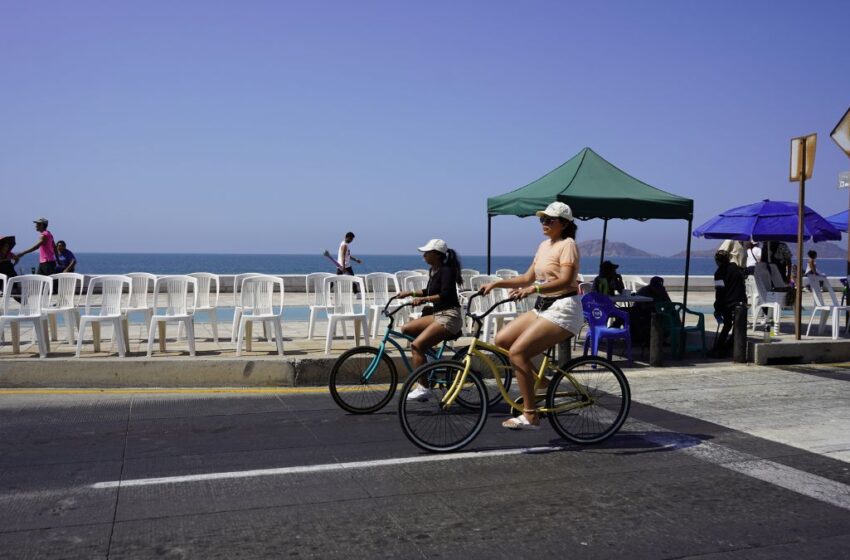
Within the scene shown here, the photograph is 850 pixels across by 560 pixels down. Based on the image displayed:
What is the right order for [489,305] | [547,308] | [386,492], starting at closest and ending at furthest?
[386,492] → [547,308] → [489,305]

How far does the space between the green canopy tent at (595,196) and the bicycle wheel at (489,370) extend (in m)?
5.02

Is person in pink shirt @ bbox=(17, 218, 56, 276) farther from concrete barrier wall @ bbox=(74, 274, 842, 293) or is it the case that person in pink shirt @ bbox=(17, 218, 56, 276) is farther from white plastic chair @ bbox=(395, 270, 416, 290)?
concrete barrier wall @ bbox=(74, 274, 842, 293)

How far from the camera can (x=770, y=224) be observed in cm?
1555

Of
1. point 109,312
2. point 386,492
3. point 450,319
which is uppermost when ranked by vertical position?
point 450,319

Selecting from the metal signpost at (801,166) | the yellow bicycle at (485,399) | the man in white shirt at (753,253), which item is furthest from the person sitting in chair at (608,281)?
the man in white shirt at (753,253)

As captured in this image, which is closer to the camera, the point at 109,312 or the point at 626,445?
the point at 626,445

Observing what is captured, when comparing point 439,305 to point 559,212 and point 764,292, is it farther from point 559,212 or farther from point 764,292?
point 764,292

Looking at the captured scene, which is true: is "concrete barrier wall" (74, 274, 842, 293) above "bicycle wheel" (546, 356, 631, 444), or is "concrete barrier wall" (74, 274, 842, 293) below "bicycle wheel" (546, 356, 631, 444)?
above

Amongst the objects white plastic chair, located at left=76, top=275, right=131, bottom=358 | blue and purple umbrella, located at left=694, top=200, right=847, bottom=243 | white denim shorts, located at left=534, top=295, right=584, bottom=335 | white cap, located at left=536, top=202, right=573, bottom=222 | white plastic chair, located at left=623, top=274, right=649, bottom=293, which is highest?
blue and purple umbrella, located at left=694, top=200, right=847, bottom=243

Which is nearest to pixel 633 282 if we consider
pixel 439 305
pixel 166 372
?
pixel 439 305

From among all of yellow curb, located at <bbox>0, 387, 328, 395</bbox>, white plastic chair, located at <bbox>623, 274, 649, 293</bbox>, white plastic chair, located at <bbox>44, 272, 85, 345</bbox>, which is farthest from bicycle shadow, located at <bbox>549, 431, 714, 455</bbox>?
white plastic chair, located at <bbox>623, 274, 649, 293</bbox>

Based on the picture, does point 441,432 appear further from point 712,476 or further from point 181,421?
point 181,421

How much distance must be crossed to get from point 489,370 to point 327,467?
172 cm

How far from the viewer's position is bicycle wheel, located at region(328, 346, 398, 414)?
25.2ft
